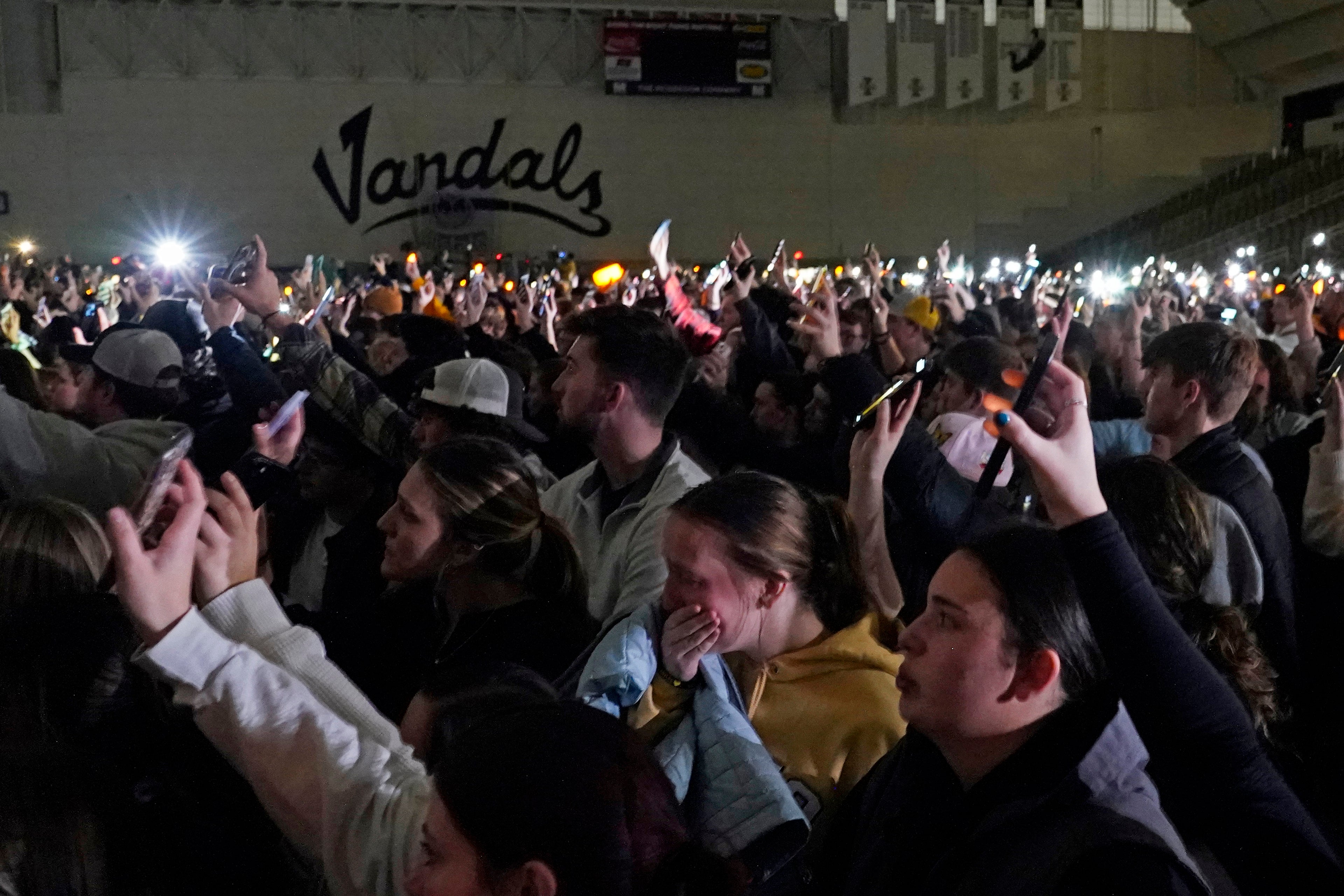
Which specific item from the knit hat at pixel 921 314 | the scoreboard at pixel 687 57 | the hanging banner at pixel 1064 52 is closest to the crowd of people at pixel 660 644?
the knit hat at pixel 921 314

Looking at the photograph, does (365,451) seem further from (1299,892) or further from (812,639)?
(1299,892)

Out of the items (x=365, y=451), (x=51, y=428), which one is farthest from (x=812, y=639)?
(x=51, y=428)

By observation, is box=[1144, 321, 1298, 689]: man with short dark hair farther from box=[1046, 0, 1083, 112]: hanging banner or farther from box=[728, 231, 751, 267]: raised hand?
box=[1046, 0, 1083, 112]: hanging banner

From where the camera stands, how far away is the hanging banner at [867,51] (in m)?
24.3

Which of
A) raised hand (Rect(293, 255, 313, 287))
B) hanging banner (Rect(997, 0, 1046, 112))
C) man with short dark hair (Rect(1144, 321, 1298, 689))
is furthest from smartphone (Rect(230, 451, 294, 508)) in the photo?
hanging banner (Rect(997, 0, 1046, 112))

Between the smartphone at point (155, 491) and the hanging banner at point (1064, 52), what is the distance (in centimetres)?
2500

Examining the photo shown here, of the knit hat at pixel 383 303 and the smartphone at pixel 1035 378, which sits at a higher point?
the smartphone at pixel 1035 378

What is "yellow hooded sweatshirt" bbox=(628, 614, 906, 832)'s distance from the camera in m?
2.12

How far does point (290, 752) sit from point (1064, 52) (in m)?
25.5

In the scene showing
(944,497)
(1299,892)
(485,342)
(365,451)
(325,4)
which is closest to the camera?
(1299,892)

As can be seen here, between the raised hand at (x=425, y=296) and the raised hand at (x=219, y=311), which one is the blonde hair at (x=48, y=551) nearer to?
the raised hand at (x=219, y=311)

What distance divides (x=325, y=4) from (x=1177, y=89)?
15.4m

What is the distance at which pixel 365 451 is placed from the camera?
383 cm

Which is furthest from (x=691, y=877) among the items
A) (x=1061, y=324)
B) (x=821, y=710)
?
(x=1061, y=324)
